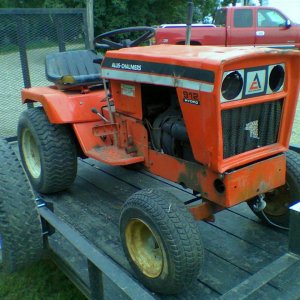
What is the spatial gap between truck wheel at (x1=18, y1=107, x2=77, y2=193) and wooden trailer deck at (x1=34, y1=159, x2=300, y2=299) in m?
0.16

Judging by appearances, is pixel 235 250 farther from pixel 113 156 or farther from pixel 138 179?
pixel 138 179

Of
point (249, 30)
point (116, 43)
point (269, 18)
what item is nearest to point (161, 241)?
point (116, 43)

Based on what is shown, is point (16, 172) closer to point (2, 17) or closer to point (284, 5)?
point (2, 17)

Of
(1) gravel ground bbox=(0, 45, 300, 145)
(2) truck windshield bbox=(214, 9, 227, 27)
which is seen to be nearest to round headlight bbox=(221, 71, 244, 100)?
(1) gravel ground bbox=(0, 45, 300, 145)

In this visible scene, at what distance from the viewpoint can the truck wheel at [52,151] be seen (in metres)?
2.98

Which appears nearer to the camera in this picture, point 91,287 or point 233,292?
point 233,292

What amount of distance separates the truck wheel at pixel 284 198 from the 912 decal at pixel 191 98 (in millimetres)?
826

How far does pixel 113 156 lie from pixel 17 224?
77 cm

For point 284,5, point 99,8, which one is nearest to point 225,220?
point 99,8

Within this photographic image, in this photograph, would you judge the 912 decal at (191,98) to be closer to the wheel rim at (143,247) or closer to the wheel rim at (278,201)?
the wheel rim at (143,247)

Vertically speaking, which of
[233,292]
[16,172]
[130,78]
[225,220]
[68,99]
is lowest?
[225,220]

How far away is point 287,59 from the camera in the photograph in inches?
83.4

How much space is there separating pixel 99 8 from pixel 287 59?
640 inches

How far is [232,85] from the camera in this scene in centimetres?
197
